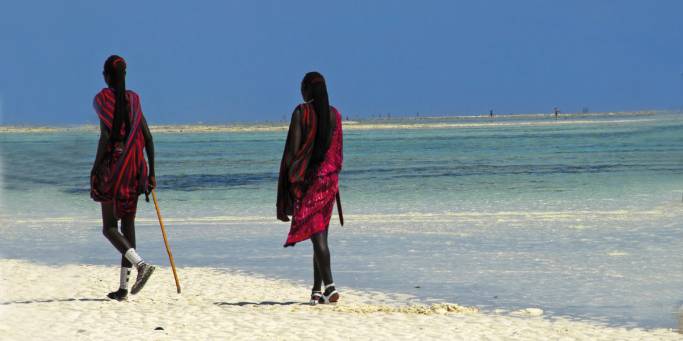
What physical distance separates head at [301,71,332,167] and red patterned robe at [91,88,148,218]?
1.27 metres

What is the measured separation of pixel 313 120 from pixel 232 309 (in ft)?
5.10

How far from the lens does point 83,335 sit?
6836 mm

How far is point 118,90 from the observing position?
7.81 m

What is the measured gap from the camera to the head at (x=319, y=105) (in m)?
7.71

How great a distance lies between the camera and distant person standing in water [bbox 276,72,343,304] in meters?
7.73

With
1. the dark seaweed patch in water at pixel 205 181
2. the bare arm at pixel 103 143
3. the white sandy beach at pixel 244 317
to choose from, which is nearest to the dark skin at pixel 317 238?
the white sandy beach at pixel 244 317

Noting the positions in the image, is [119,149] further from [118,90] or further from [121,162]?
[118,90]

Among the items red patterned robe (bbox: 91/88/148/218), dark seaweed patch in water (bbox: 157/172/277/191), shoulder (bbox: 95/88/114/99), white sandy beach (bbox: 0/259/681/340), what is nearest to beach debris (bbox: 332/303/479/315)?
white sandy beach (bbox: 0/259/681/340)

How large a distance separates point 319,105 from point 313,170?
491 mm

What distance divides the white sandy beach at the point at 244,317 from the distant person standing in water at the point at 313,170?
0.56 metres

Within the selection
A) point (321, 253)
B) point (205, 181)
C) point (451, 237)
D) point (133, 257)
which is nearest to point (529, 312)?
point (321, 253)

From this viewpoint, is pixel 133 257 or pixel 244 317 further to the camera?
pixel 133 257

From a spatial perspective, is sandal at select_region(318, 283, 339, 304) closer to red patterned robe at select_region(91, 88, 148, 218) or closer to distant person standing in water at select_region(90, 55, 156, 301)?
distant person standing in water at select_region(90, 55, 156, 301)

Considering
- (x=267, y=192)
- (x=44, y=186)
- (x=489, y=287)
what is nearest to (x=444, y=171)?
(x=267, y=192)
